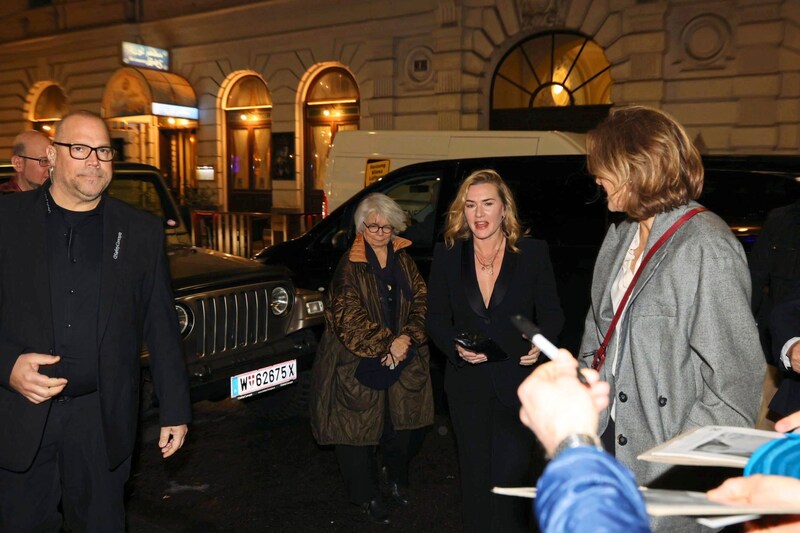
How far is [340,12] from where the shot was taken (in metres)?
17.5

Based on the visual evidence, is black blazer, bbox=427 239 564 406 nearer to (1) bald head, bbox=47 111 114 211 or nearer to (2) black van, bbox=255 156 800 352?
(2) black van, bbox=255 156 800 352

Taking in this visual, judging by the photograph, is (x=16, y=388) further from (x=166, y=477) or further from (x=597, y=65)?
(x=597, y=65)

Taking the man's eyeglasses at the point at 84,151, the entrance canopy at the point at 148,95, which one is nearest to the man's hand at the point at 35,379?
the man's eyeglasses at the point at 84,151

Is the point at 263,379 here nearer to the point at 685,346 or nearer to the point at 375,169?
the point at 685,346

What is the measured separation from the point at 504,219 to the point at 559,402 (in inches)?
106

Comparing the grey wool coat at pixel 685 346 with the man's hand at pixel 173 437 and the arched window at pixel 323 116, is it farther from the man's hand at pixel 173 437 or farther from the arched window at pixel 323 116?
the arched window at pixel 323 116

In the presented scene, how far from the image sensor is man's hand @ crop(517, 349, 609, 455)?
3.86ft

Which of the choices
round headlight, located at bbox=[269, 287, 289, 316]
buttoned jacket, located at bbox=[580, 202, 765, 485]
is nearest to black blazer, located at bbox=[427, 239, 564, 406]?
buttoned jacket, located at bbox=[580, 202, 765, 485]

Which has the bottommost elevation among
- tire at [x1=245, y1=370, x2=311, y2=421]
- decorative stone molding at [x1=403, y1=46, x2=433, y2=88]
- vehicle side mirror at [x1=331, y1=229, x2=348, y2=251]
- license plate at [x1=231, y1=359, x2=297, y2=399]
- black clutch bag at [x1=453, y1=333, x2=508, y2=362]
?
tire at [x1=245, y1=370, x2=311, y2=421]

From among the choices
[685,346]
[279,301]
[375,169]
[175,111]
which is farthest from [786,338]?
[175,111]

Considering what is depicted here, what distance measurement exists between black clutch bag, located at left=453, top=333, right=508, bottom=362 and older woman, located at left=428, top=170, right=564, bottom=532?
0.03m

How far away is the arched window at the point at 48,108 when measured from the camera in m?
24.8

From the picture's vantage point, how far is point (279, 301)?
5703 millimetres

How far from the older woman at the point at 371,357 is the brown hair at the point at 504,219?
2.04 ft
